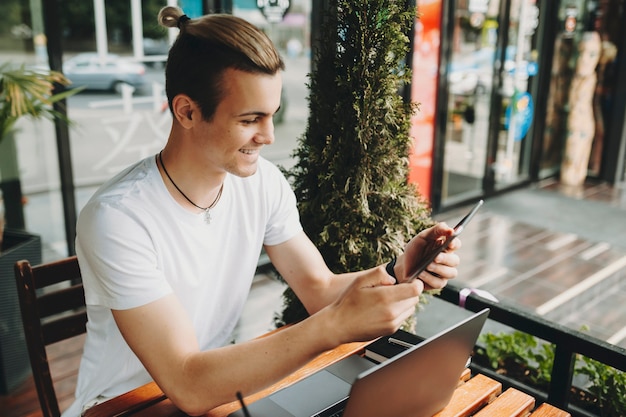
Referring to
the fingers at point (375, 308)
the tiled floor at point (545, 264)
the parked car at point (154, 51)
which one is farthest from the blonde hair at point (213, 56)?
the parked car at point (154, 51)

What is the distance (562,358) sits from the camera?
158cm

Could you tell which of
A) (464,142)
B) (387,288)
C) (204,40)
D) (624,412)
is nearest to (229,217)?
(204,40)

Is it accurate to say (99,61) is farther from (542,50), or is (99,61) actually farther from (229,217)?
(542,50)

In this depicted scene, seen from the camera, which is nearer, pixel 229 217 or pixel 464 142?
pixel 229 217

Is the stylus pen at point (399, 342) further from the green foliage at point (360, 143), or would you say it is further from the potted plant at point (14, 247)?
the potted plant at point (14, 247)

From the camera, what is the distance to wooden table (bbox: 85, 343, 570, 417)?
1.17 m

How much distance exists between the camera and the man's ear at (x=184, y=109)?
4.04ft

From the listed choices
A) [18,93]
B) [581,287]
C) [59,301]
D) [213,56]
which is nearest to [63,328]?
[59,301]

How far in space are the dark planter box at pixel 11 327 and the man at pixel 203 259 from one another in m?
1.49

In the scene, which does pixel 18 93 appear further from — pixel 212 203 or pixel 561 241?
pixel 561 241

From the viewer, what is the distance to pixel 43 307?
1526 mm

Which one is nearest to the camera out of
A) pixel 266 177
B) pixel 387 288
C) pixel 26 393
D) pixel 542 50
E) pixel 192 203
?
pixel 387 288

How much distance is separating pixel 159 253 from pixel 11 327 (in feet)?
5.83

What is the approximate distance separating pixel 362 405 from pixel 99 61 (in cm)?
293
